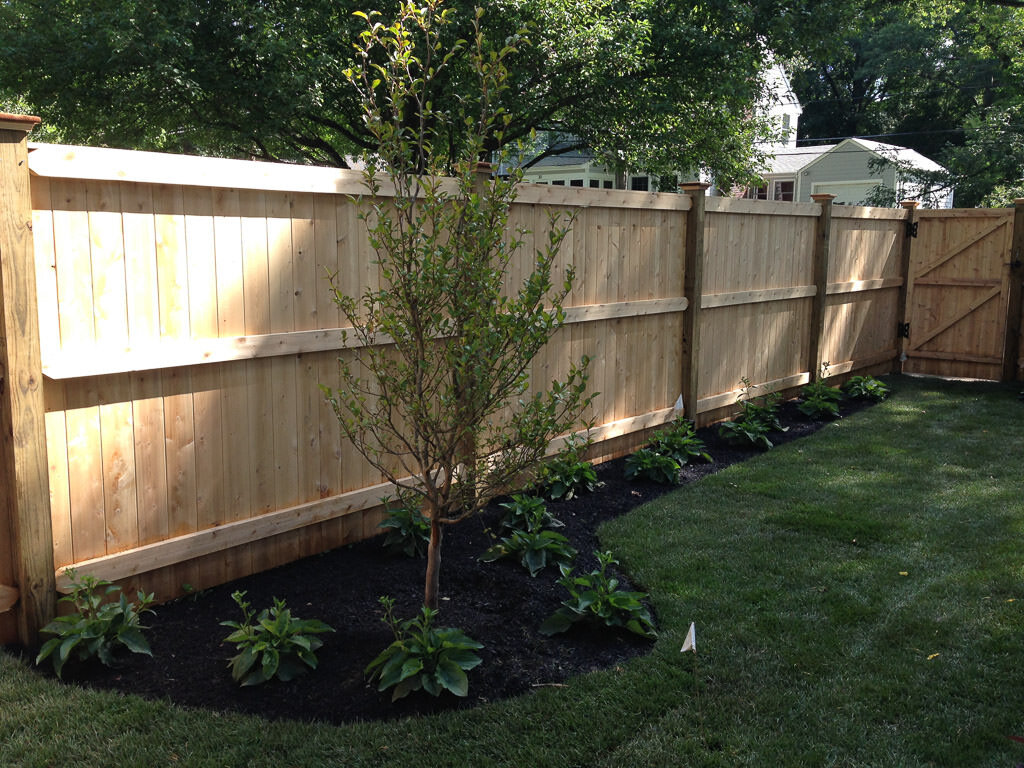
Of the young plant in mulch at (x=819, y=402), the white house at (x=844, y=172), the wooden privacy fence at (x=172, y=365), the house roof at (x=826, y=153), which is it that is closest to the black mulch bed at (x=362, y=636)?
the wooden privacy fence at (x=172, y=365)

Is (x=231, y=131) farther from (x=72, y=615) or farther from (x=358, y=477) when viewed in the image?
(x=72, y=615)

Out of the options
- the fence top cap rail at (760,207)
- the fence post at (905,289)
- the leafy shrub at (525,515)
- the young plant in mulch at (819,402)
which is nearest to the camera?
the leafy shrub at (525,515)

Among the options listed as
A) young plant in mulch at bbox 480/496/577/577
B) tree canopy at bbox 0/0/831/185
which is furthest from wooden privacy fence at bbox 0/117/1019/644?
tree canopy at bbox 0/0/831/185

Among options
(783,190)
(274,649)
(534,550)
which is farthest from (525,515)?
(783,190)

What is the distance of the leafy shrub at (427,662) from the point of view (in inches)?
121

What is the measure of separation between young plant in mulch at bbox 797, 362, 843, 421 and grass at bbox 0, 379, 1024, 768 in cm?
267

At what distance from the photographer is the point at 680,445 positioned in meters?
6.54

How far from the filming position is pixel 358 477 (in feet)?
15.1

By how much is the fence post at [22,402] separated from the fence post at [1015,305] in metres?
9.94

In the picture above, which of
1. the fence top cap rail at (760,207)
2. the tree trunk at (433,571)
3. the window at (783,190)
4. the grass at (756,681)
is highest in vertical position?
the window at (783,190)

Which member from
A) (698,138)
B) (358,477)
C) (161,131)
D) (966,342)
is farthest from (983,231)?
(161,131)

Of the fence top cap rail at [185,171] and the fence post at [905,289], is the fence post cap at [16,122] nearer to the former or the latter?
the fence top cap rail at [185,171]

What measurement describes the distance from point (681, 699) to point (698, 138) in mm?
13360

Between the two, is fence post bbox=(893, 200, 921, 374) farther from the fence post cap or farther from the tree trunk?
the fence post cap
